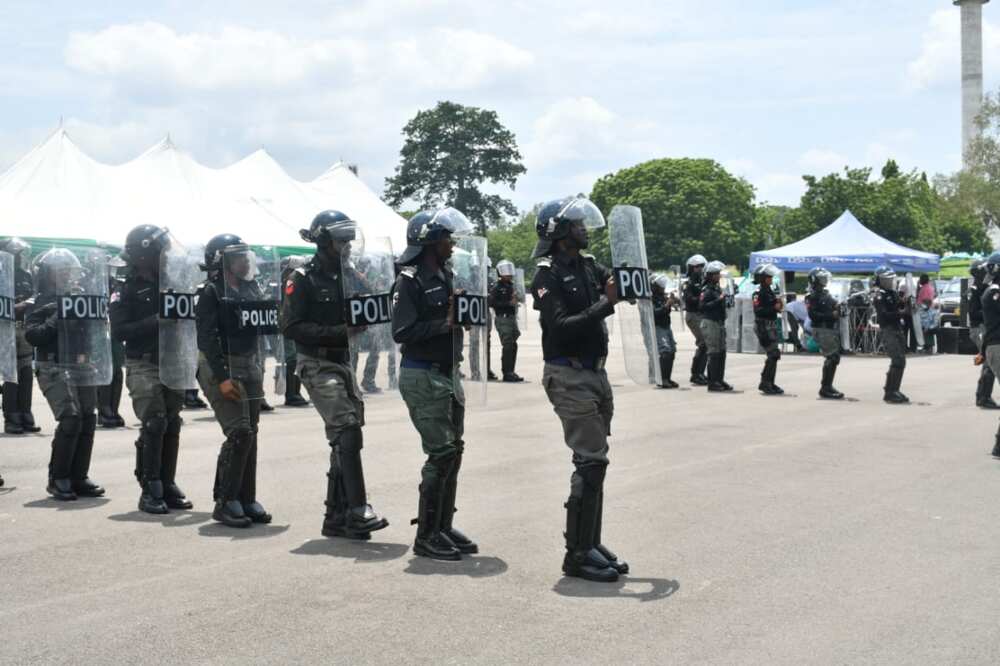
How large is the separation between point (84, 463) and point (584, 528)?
4466 mm

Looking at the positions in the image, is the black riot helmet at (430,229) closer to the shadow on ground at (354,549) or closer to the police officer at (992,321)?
the shadow on ground at (354,549)

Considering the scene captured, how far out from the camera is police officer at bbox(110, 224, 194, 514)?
8.36 metres

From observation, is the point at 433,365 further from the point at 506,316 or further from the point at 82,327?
the point at 506,316

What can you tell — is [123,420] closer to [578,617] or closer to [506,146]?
[578,617]

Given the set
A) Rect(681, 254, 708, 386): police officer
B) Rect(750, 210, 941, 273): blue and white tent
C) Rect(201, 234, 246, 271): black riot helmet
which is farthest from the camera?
Rect(750, 210, 941, 273): blue and white tent

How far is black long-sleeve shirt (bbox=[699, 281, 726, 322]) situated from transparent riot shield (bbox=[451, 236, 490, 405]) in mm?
11556

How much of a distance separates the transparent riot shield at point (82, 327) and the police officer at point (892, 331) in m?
10.9

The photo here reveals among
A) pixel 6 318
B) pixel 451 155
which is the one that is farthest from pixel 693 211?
pixel 6 318

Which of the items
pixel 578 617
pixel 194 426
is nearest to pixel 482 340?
pixel 578 617

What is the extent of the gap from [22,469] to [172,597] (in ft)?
17.0

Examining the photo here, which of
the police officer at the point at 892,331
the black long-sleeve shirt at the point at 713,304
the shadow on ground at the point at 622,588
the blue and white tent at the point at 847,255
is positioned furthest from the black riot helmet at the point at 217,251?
the blue and white tent at the point at 847,255

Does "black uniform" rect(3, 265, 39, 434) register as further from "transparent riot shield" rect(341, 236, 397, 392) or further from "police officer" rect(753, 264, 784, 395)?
"police officer" rect(753, 264, 784, 395)

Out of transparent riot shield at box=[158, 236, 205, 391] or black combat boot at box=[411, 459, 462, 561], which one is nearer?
black combat boot at box=[411, 459, 462, 561]

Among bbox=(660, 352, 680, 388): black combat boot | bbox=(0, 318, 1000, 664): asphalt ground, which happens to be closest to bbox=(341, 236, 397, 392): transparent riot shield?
bbox=(0, 318, 1000, 664): asphalt ground
